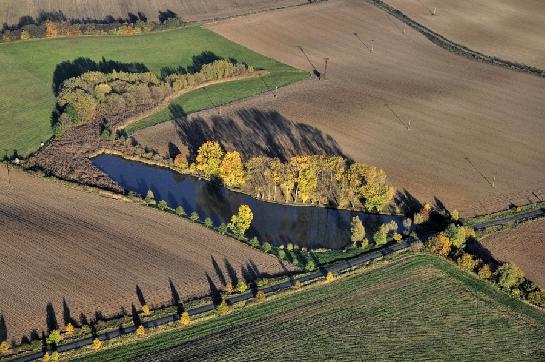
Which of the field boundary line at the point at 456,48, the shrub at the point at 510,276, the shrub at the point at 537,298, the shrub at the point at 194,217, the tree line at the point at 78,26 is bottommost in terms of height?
the shrub at the point at 537,298

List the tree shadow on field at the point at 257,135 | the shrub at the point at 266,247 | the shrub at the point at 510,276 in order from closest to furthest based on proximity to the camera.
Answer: the shrub at the point at 510,276, the shrub at the point at 266,247, the tree shadow on field at the point at 257,135

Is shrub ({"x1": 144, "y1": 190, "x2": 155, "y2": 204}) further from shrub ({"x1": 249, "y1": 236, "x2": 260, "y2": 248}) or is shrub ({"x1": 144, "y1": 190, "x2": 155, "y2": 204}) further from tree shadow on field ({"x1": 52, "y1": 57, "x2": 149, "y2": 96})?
tree shadow on field ({"x1": 52, "y1": 57, "x2": 149, "y2": 96})

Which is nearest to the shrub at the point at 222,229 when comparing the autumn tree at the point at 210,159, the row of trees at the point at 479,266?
the autumn tree at the point at 210,159

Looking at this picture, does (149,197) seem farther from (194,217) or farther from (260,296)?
(260,296)

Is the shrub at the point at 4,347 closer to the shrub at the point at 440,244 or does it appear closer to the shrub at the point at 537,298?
the shrub at the point at 440,244

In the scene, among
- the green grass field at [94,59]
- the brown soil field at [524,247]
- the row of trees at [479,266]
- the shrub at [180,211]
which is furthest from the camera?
the green grass field at [94,59]

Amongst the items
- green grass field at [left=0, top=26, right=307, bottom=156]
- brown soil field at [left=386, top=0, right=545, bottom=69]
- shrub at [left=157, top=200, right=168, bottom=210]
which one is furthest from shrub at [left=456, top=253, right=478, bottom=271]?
brown soil field at [left=386, top=0, right=545, bottom=69]

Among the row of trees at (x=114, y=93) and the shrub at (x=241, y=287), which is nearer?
the shrub at (x=241, y=287)
